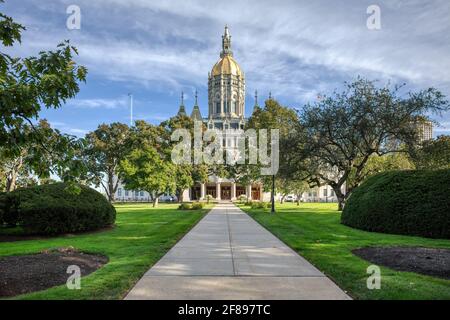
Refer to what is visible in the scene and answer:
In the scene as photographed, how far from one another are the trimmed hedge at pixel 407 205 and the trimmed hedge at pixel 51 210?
481 inches

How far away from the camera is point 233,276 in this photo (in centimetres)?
791

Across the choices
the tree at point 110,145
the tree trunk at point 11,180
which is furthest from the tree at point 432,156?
the tree at point 110,145

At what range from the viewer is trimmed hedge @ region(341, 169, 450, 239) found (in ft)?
50.9

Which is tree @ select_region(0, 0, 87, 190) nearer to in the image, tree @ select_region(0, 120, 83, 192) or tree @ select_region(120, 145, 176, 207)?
tree @ select_region(0, 120, 83, 192)

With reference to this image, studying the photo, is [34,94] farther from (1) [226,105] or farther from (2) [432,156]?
(1) [226,105]

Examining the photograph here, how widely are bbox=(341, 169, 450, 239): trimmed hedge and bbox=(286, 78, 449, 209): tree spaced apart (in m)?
9.61

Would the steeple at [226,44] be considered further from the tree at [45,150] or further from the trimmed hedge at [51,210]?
the tree at [45,150]

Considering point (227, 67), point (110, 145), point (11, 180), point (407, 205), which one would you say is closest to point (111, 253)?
point (407, 205)

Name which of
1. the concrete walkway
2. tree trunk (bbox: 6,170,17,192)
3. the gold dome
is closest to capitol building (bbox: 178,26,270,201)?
the gold dome

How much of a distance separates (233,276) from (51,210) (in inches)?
390

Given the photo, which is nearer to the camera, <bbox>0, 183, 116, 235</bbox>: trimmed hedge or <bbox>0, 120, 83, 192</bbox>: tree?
<bbox>0, 120, 83, 192</bbox>: tree

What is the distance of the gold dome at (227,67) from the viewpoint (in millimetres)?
123887

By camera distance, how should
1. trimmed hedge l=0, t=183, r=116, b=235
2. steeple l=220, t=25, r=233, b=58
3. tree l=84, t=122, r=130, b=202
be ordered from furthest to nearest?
steeple l=220, t=25, r=233, b=58, tree l=84, t=122, r=130, b=202, trimmed hedge l=0, t=183, r=116, b=235
